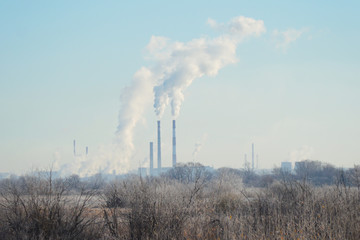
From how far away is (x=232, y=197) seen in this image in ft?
92.1

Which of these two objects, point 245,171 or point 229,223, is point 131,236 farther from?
point 245,171

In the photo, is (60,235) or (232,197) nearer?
(60,235)

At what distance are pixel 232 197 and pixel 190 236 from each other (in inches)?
599

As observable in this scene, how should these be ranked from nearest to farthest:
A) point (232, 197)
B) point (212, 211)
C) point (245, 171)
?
point (212, 211) < point (232, 197) < point (245, 171)

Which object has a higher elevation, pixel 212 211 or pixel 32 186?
pixel 32 186

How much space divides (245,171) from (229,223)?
247ft

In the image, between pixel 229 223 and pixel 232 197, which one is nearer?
pixel 229 223

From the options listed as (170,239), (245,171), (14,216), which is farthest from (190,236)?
(245,171)

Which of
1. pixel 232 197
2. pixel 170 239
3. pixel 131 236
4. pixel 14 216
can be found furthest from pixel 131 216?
pixel 232 197

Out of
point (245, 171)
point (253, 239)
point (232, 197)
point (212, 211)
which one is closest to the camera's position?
point (253, 239)

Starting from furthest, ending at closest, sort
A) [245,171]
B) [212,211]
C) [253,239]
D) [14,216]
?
[245,171]
[212,211]
[14,216]
[253,239]

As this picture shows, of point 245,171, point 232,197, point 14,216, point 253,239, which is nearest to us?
point 253,239

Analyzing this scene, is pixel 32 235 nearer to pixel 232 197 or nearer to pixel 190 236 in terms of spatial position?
pixel 190 236

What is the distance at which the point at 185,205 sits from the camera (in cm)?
1374
